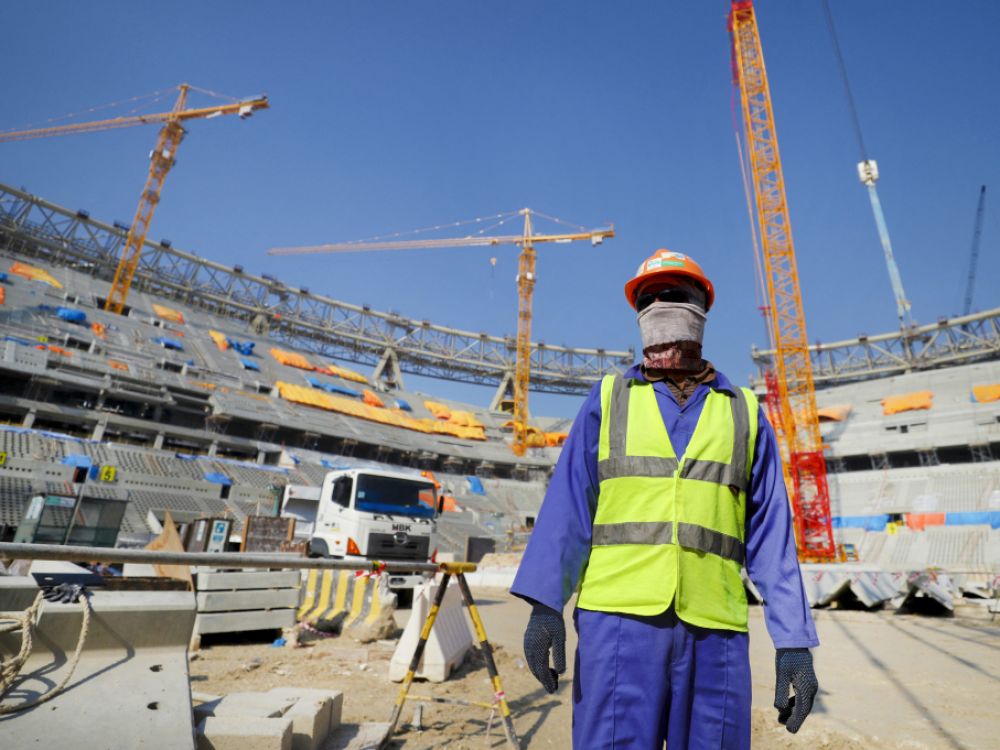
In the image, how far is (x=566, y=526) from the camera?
78.5 inches

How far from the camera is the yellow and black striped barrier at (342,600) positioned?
25.7 feet

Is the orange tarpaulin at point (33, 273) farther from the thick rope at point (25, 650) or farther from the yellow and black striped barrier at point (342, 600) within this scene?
the thick rope at point (25, 650)

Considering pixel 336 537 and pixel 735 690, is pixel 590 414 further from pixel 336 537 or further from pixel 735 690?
pixel 336 537

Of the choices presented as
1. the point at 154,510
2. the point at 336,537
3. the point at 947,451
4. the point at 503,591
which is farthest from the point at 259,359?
the point at 947,451

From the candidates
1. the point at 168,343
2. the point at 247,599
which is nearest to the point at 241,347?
the point at 168,343

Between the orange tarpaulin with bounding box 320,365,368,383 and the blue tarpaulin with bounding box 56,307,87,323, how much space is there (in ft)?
63.8

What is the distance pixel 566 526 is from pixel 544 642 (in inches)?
15.3

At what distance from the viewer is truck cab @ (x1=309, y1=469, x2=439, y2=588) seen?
10242mm

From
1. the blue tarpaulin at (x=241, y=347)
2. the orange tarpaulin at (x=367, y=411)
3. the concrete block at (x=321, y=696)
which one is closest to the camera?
the concrete block at (x=321, y=696)

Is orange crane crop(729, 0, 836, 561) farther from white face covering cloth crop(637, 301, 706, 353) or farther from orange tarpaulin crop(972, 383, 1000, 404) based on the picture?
white face covering cloth crop(637, 301, 706, 353)

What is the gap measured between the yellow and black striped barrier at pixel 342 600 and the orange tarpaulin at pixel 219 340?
131 feet

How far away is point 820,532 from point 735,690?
37664 mm

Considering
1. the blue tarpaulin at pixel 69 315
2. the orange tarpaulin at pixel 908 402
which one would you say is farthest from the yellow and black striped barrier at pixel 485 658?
the orange tarpaulin at pixel 908 402

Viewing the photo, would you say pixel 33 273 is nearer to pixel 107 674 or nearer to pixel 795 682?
pixel 107 674
